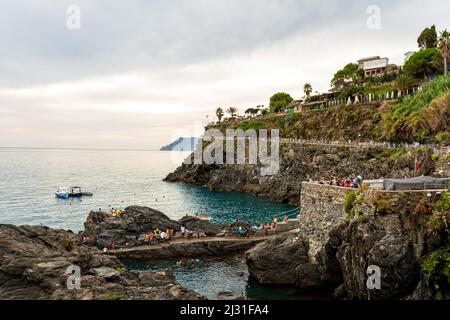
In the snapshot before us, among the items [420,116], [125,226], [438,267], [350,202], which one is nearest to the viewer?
[438,267]

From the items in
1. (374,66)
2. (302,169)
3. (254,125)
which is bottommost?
(302,169)

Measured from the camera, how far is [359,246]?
77.2 feet

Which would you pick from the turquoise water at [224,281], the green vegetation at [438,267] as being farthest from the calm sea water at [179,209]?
the green vegetation at [438,267]

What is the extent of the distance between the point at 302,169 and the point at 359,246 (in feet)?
198

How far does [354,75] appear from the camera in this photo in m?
132

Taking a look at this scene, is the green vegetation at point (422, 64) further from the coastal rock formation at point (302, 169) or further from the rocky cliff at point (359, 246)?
the rocky cliff at point (359, 246)

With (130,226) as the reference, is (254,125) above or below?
above

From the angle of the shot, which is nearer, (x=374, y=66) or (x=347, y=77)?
(x=347, y=77)

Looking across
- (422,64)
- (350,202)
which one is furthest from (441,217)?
(422,64)

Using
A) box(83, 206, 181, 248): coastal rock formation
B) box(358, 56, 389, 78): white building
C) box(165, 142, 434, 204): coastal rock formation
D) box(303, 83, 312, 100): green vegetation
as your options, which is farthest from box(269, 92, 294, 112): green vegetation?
box(83, 206, 181, 248): coastal rock formation

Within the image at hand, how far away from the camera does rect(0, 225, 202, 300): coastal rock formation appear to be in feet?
68.0

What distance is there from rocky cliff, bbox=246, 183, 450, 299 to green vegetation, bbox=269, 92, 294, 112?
120 m

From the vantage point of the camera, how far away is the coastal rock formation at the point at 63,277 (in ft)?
68.0

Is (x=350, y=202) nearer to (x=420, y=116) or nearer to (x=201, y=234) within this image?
(x=201, y=234)
